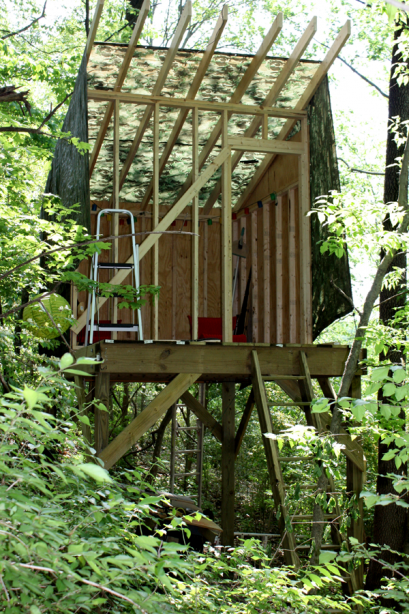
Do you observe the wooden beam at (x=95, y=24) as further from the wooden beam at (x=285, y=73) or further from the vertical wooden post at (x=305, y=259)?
the vertical wooden post at (x=305, y=259)

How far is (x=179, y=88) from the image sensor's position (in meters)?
6.91

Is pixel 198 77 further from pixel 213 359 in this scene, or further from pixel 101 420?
pixel 101 420

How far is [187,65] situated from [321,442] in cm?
481

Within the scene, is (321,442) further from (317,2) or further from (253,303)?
(317,2)

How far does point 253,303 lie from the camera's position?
9.09 metres

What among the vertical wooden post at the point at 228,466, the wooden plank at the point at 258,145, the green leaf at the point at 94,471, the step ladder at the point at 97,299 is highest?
the wooden plank at the point at 258,145

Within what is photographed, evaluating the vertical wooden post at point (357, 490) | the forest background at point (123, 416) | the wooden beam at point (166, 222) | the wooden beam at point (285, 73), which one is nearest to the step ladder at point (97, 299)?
the wooden beam at point (166, 222)

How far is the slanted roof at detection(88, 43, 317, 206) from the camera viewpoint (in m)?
6.46

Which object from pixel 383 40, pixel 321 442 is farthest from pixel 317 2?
pixel 321 442

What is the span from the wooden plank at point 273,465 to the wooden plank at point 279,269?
2.49m

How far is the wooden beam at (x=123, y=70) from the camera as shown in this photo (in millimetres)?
5766

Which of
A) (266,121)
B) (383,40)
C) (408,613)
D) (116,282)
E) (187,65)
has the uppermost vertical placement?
(383,40)

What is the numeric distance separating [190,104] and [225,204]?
4.40ft

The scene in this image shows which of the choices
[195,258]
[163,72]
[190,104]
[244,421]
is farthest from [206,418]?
[163,72]
